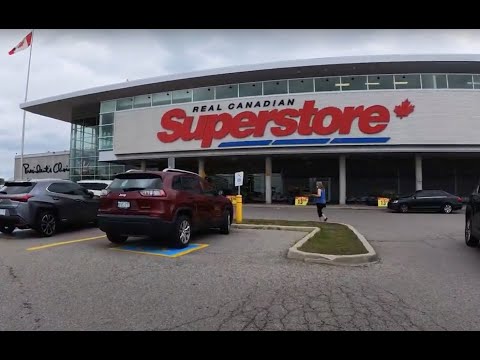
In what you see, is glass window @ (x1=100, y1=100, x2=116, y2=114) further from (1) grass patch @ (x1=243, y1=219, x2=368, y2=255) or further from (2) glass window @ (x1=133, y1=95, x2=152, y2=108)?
(1) grass patch @ (x1=243, y1=219, x2=368, y2=255)

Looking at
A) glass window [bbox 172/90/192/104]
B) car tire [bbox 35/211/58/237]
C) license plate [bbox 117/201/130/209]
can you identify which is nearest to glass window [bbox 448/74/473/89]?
glass window [bbox 172/90/192/104]

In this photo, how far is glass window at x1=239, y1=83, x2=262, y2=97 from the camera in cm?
3140

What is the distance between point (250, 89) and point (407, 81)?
1269cm

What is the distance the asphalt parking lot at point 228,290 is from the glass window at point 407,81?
2356 centimetres

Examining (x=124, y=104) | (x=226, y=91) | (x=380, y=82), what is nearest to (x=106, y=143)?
(x=124, y=104)

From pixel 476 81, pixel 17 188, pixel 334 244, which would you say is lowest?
pixel 334 244

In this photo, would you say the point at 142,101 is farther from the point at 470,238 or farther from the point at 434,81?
the point at 470,238

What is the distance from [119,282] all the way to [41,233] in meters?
5.75

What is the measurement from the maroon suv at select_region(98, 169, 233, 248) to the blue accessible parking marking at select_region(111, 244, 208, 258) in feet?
0.74

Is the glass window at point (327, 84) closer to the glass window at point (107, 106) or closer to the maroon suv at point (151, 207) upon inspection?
the glass window at point (107, 106)

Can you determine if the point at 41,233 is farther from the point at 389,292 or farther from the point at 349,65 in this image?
the point at 349,65

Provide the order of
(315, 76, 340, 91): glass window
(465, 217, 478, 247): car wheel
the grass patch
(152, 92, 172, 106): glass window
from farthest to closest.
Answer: (152, 92, 172, 106): glass window
(315, 76, 340, 91): glass window
(465, 217, 478, 247): car wheel
the grass patch

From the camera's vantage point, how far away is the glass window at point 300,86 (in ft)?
100.0

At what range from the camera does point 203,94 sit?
1304 inches
